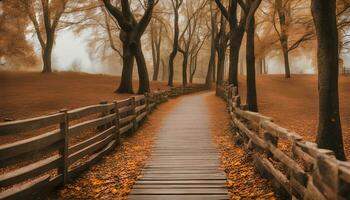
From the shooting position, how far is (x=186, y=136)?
11984 mm

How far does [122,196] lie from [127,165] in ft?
7.23

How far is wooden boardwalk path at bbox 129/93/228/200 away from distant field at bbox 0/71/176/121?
28.7 ft

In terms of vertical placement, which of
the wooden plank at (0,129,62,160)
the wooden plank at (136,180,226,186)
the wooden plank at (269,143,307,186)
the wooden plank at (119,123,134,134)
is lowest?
the wooden plank at (136,180,226,186)

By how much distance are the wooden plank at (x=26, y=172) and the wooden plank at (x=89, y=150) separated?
501 mm

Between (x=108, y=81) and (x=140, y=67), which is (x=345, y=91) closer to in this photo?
(x=140, y=67)

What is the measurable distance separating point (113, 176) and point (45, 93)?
1978cm

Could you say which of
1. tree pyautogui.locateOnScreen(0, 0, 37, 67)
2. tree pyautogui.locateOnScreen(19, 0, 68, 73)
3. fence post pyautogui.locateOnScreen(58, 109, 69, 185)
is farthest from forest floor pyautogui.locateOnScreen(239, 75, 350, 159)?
tree pyautogui.locateOnScreen(0, 0, 37, 67)

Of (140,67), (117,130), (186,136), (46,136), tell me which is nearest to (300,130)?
(186,136)

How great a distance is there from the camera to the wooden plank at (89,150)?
7.15 m

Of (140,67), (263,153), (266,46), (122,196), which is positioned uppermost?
(266,46)

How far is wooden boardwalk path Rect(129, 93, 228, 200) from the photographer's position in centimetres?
620

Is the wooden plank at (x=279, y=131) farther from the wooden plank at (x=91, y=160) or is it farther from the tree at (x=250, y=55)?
the tree at (x=250, y=55)

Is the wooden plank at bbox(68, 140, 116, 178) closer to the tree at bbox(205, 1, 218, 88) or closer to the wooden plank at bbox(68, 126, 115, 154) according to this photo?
the wooden plank at bbox(68, 126, 115, 154)

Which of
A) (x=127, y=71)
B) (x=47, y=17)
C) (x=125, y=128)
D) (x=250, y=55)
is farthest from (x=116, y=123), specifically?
(x=47, y=17)
